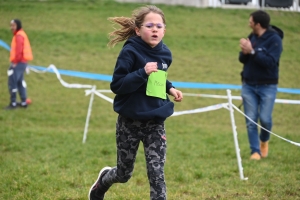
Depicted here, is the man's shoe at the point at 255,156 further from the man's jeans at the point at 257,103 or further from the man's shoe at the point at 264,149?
the man's shoe at the point at 264,149

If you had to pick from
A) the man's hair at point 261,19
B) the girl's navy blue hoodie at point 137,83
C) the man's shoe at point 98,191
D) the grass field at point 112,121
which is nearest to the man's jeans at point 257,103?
the grass field at point 112,121

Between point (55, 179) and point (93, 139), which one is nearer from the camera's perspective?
point (55, 179)

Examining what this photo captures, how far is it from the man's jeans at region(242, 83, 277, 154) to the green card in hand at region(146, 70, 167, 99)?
3561mm

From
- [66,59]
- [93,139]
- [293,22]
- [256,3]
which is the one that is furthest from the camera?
[256,3]

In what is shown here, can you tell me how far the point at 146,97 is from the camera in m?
4.54

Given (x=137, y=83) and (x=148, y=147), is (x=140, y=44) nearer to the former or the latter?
(x=137, y=83)

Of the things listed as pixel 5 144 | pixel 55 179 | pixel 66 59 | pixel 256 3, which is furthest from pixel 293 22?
pixel 55 179

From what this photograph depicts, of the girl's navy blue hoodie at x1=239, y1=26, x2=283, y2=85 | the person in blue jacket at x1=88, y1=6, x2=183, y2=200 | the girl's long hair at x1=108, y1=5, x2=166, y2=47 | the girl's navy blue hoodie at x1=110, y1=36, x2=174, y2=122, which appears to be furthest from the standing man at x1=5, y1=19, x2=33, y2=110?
the girl's navy blue hoodie at x1=110, y1=36, x2=174, y2=122

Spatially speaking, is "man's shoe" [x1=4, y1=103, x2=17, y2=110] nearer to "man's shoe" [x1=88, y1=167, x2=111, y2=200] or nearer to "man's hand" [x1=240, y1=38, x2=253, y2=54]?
"man's hand" [x1=240, y1=38, x2=253, y2=54]

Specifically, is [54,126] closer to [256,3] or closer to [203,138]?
[203,138]

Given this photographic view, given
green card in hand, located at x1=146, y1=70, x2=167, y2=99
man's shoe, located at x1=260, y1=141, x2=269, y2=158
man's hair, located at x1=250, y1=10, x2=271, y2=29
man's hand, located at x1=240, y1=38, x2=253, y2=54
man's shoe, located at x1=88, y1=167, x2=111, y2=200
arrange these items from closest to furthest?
green card in hand, located at x1=146, y1=70, x2=167, y2=99, man's shoe, located at x1=88, y1=167, x2=111, y2=200, man's hand, located at x1=240, y1=38, x2=253, y2=54, man's hair, located at x1=250, y1=10, x2=271, y2=29, man's shoe, located at x1=260, y1=141, x2=269, y2=158

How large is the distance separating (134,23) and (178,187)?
2352 millimetres

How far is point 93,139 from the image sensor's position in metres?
9.62

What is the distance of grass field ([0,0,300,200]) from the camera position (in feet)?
20.4
